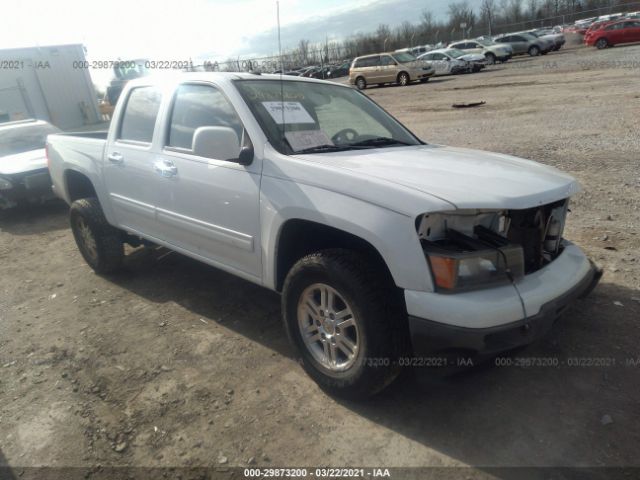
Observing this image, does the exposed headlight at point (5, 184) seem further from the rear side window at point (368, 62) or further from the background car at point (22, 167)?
the rear side window at point (368, 62)

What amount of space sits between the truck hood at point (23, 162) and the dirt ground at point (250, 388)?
3.10 meters

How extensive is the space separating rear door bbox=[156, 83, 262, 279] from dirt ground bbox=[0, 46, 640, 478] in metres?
0.69

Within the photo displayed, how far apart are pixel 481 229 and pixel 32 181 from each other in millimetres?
7343

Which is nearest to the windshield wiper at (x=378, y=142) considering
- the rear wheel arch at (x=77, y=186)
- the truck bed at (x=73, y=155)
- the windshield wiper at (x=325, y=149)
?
the windshield wiper at (x=325, y=149)

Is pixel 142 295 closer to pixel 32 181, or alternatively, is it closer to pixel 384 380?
pixel 384 380

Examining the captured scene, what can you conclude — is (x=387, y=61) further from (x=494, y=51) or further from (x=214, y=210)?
(x=214, y=210)

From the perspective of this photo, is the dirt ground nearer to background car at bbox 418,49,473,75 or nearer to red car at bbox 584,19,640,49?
background car at bbox 418,49,473,75

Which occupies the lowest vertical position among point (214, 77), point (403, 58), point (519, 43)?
point (403, 58)

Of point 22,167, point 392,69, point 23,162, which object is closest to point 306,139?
point 22,167

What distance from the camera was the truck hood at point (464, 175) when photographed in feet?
7.34

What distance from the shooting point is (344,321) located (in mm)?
2561

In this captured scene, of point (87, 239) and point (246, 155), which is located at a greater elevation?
point (246, 155)

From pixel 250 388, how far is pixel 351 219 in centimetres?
128

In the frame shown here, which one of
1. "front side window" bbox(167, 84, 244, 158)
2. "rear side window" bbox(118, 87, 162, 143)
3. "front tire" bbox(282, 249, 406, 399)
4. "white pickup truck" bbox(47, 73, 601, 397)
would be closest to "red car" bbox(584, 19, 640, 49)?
"white pickup truck" bbox(47, 73, 601, 397)
